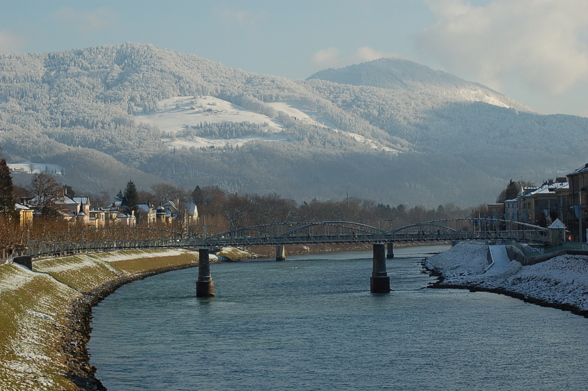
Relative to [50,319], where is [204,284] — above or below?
above

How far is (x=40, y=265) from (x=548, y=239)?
55.2 metres

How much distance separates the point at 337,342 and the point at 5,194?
81336 mm

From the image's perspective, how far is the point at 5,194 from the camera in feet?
431

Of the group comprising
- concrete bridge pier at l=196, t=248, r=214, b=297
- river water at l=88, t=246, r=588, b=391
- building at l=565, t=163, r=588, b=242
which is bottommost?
river water at l=88, t=246, r=588, b=391

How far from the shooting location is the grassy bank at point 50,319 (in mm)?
47344

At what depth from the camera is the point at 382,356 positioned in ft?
190

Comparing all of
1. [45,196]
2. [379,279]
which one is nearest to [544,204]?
[379,279]

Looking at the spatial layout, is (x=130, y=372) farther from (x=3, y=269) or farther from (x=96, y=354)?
(x=3, y=269)

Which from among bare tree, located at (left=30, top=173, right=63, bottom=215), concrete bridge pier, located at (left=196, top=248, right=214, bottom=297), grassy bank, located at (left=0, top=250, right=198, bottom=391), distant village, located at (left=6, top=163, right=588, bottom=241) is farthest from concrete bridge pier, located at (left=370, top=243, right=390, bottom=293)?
bare tree, located at (left=30, top=173, right=63, bottom=215)

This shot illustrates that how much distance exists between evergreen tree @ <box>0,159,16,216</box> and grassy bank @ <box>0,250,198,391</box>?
531 inches

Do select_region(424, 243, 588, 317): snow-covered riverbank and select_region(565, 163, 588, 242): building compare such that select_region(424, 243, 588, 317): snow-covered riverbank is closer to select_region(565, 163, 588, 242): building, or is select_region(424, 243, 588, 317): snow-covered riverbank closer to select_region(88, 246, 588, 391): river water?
select_region(88, 246, 588, 391): river water

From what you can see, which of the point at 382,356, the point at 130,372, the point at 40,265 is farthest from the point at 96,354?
the point at 40,265

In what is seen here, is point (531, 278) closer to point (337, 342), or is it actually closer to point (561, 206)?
point (337, 342)

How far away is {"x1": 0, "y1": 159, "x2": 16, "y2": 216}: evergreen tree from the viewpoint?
129250 millimetres
